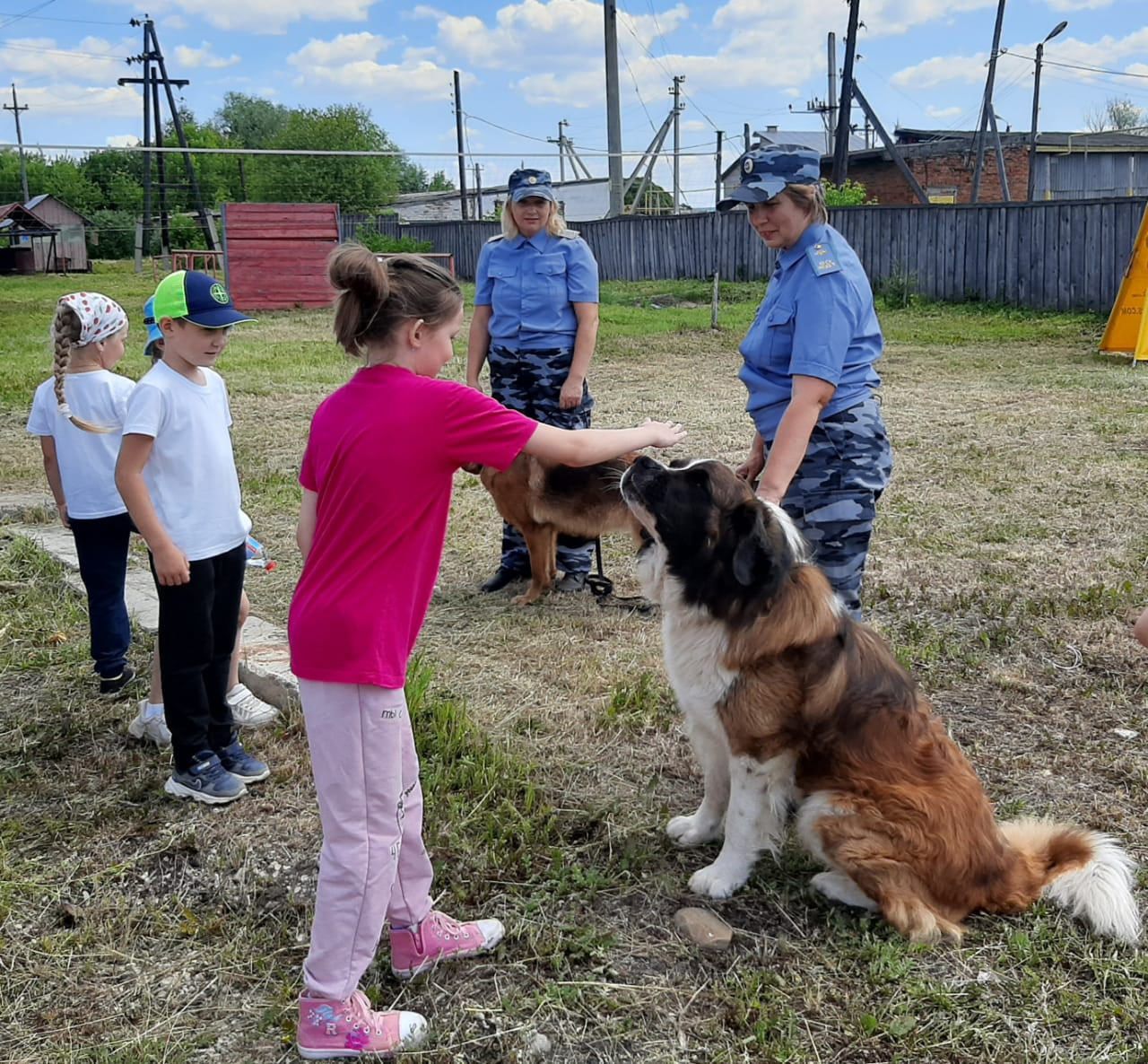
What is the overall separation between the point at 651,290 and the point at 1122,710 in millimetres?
21640

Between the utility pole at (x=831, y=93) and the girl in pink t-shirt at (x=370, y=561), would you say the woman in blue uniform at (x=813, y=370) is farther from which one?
the utility pole at (x=831, y=93)

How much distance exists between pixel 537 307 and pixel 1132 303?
11766 mm

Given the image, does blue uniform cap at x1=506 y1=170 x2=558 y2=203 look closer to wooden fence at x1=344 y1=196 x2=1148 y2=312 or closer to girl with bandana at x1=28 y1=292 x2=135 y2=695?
girl with bandana at x1=28 y1=292 x2=135 y2=695

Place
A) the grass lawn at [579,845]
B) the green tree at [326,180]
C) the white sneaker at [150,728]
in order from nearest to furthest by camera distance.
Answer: the grass lawn at [579,845] → the white sneaker at [150,728] → the green tree at [326,180]

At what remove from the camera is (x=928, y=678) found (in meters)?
4.63

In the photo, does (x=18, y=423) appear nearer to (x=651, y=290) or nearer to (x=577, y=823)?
(x=577, y=823)

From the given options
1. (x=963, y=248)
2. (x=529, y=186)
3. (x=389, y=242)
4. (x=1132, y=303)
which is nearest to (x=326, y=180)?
(x=389, y=242)

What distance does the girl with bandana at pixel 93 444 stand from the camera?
3949 mm

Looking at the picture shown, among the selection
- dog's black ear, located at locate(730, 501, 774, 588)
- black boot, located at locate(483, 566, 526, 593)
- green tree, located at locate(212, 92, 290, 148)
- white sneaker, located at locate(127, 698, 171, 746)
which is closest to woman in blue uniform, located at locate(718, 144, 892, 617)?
dog's black ear, located at locate(730, 501, 774, 588)

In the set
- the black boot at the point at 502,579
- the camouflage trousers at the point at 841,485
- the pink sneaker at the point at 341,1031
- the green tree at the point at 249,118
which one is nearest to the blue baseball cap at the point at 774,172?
the camouflage trousers at the point at 841,485

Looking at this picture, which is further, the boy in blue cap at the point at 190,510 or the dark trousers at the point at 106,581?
the dark trousers at the point at 106,581

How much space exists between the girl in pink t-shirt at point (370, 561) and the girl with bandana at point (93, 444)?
1.97 metres

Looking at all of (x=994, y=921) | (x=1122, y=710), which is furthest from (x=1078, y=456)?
(x=994, y=921)

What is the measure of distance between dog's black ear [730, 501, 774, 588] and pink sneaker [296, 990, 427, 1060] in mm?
1466
